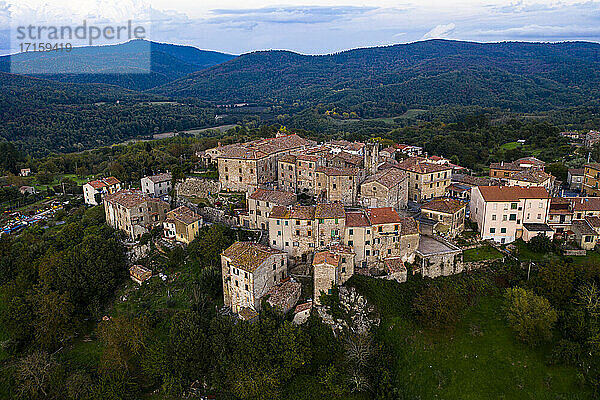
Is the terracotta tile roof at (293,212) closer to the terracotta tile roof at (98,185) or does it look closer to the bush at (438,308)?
the bush at (438,308)

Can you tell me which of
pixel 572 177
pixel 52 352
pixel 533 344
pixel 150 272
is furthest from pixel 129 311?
pixel 572 177

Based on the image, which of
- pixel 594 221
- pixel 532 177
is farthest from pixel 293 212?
pixel 594 221

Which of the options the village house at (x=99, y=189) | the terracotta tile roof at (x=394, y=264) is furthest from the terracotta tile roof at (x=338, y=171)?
the village house at (x=99, y=189)

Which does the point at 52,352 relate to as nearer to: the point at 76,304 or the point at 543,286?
the point at 76,304

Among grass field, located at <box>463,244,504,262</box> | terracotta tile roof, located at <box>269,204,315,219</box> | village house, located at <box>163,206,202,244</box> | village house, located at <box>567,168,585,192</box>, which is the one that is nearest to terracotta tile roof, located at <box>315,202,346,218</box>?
terracotta tile roof, located at <box>269,204,315,219</box>

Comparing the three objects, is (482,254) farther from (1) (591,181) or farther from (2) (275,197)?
(1) (591,181)
